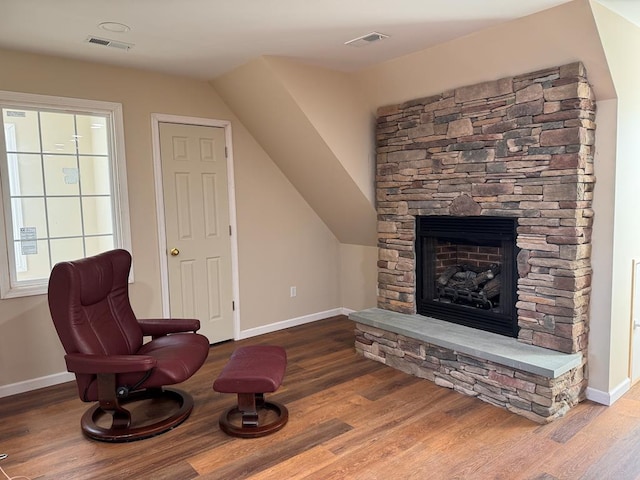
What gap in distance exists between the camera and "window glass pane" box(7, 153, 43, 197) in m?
3.27

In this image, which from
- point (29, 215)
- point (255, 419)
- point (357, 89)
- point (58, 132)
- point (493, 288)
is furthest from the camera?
point (357, 89)

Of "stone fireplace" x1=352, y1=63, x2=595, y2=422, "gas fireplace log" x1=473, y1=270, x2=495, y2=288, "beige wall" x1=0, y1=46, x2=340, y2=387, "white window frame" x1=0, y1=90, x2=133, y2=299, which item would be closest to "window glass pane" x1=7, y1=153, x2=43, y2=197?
"white window frame" x1=0, y1=90, x2=133, y2=299

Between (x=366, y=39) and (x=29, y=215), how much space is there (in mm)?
2789

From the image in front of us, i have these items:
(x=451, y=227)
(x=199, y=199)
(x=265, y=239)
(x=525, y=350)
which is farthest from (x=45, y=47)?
(x=525, y=350)

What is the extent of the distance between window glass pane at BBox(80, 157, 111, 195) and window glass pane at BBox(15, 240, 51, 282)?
54 cm

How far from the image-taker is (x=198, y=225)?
4164 mm

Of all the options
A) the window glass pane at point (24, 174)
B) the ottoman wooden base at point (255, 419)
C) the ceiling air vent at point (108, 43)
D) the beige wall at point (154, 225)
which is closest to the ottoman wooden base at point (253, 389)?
the ottoman wooden base at point (255, 419)

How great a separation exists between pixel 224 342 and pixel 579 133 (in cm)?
347

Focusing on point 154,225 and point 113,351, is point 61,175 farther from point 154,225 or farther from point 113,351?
point 113,351

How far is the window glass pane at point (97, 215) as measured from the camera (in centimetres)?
362

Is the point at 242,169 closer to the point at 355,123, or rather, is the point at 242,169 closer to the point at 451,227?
the point at 355,123

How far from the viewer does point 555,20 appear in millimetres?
2627

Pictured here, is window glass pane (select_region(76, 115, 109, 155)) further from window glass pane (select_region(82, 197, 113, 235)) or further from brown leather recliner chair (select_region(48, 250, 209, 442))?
brown leather recliner chair (select_region(48, 250, 209, 442))

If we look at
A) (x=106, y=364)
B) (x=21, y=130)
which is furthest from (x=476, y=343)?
(x=21, y=130)
